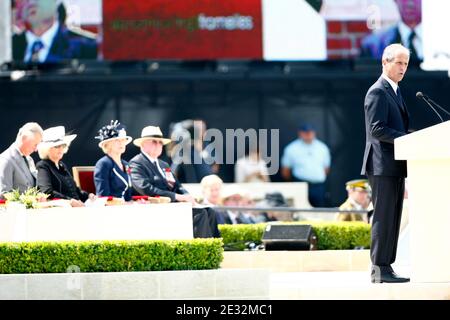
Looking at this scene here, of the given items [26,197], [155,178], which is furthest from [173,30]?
[26,197]

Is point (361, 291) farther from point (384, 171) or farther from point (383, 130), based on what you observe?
point (383, 130)

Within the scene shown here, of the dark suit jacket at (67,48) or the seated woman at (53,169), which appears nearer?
the seated woman at (53,169)

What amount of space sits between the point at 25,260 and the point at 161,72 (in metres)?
12.1

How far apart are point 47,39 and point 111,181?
29.4 ft

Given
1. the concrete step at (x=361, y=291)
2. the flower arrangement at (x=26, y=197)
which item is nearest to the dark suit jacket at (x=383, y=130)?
the concrete step at (x=361, y=291)

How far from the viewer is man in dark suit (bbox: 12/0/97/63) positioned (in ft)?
75.1

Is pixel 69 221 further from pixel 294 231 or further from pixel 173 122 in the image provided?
pixel 173 122

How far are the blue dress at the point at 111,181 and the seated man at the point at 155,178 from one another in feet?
1.45

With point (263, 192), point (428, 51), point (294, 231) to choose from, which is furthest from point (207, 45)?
point (294, 231)

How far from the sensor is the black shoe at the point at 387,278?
37.8ft

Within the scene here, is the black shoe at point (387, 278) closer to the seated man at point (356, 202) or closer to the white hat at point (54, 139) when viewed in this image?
the white hat at point (54, 139)

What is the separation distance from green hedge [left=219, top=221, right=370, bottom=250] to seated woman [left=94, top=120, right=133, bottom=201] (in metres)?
1.41

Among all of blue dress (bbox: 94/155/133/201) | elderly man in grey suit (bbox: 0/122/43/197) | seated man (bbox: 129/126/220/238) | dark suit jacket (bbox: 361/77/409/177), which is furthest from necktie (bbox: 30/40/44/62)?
dark suit jacket (bbox: 361/77/409/177)

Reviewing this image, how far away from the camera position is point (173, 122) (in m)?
23.2
